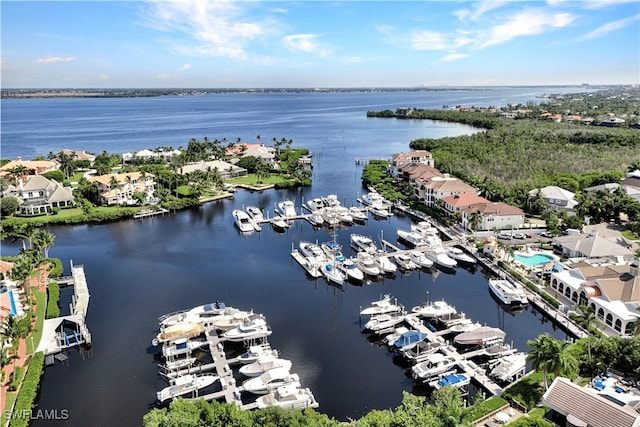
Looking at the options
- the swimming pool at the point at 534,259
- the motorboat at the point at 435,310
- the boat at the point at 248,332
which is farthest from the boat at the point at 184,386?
the swimming pool at the point at 534,259

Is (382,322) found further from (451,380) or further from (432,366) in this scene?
(451,380)

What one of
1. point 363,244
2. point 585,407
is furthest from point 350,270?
point 585,407

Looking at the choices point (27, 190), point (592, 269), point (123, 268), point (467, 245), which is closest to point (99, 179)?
point (27, 190)

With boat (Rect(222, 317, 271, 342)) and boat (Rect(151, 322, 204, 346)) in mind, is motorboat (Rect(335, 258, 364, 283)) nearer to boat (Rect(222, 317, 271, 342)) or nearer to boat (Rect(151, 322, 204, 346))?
boat (Rect(222, 317, 271, 342))

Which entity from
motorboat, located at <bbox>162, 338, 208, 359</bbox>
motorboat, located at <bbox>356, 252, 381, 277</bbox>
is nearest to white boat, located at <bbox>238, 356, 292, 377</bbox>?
motorboat, located at <bbox>162, 338, 208, 359</bbox>

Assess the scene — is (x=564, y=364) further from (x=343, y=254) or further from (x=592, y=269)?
(x=343, y=254)

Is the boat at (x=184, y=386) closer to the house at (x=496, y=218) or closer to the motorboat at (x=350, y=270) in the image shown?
the motorboat at (x=350, y=270)
